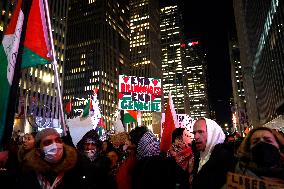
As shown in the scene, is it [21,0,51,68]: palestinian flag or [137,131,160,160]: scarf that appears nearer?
[137,131,160,160]: scarf

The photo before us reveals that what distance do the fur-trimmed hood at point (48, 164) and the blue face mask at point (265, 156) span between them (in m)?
2.23

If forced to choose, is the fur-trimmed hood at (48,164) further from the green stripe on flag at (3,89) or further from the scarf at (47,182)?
the green stripe on flag at (3,89)

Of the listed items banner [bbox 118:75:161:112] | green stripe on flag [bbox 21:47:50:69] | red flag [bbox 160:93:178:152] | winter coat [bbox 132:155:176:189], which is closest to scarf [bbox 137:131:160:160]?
winter coat [bbox 132:155:176:189]

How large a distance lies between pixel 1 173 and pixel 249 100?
114m

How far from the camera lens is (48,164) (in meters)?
3.84

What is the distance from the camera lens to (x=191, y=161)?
481 centimetres

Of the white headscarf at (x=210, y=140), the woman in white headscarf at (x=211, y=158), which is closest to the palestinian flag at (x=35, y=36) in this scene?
the woman in white headscarf at (x=211, y=158)

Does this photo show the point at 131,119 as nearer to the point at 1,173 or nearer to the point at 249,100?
the point at 1,173

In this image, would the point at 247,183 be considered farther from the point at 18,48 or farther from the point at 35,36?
the point at 35,36

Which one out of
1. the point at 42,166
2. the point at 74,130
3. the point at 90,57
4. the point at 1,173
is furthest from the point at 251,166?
the point at 90,57

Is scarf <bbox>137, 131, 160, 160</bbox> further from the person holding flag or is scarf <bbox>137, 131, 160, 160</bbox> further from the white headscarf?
the person holding flag

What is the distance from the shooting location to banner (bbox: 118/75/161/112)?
14961 mm

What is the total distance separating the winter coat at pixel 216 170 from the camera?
3568mm

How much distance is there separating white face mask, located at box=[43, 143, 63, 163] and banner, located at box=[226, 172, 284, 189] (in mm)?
2123
